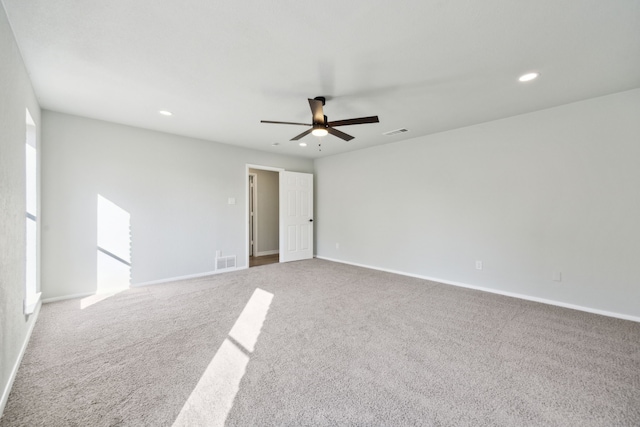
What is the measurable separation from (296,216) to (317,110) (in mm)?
3714

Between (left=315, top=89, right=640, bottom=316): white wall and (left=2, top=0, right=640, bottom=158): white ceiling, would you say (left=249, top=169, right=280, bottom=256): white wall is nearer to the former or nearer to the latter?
(left=315, top=89, right=640, bottom=316): white wall

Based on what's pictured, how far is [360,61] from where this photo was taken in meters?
2.33

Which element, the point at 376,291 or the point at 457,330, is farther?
the point at 376,291

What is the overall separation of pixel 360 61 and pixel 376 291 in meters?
3.01

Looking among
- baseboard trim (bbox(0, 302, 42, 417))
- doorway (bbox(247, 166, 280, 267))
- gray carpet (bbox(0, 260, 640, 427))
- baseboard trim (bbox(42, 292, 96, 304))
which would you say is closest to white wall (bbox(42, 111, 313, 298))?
baseboard trim (bbox(42, 292, 96, 304))

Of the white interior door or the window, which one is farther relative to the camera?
the white interior door


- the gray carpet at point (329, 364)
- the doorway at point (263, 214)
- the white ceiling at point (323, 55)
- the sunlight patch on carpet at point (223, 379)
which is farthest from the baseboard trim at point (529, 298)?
the doorway at point (263, 214)

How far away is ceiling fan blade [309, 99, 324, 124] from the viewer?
2.56 m

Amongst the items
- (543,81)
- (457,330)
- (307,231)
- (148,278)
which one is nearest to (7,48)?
(148,278)

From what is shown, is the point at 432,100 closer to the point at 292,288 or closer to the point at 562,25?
the point at 562,25

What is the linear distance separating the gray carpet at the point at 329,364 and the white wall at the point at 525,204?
48 cm

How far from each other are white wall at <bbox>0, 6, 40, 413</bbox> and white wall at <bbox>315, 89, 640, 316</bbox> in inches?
191

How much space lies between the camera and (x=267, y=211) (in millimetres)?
7258

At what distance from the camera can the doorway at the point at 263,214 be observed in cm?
700
